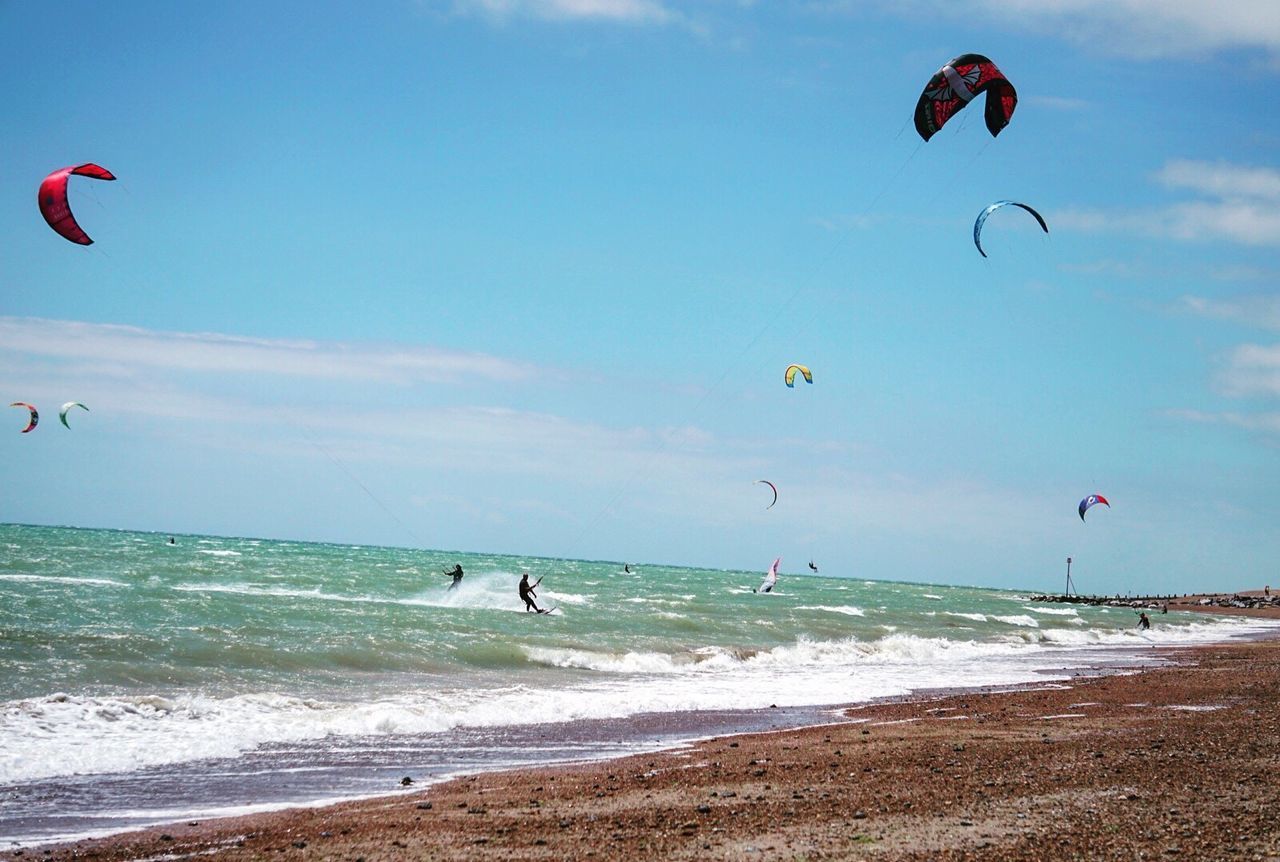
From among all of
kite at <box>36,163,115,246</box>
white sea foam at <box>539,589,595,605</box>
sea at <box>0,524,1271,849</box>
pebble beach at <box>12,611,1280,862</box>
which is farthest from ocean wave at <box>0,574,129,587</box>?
pebble beach at <box>12,611,1280,862</box>

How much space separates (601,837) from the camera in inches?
263

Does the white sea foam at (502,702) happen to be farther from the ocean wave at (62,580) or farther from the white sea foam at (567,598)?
the ocean wave at (62,580)

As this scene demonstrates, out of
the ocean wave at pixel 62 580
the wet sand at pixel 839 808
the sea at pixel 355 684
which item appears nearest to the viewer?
the wet sand at pixel 839 808

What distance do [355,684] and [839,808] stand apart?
1022 cm

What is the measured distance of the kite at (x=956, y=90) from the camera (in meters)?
16.1

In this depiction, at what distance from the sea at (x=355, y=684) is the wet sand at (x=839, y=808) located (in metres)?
1.04

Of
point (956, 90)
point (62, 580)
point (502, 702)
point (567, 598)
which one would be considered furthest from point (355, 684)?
point (567, 598)

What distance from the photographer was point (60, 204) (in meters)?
16.1

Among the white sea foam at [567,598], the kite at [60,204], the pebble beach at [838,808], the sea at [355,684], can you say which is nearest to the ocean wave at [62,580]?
the sea at [355,684]

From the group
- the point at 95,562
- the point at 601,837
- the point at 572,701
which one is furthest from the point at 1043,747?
the point at 95,562

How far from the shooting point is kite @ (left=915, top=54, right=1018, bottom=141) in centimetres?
1609

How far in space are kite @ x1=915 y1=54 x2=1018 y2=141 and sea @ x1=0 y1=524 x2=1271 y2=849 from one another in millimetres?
9285

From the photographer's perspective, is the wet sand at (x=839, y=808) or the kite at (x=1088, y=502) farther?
the kite at (x=1088, y=502)

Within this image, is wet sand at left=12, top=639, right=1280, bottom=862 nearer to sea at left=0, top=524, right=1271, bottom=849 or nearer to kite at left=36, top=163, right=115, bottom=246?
sea at left=0, top=524, right=1271, bottom=849
